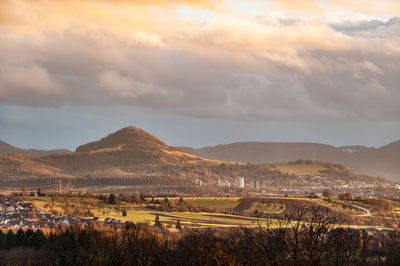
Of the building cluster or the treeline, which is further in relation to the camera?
the building cluster

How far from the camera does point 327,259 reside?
43.1 meters

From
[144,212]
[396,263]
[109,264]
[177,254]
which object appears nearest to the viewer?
[109,264]

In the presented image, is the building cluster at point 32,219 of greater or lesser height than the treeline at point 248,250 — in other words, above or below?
below

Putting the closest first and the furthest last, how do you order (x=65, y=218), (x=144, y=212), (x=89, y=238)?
(x=89, y=238), (x=65, y=218), (x=144, y=212)

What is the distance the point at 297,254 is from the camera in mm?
44531

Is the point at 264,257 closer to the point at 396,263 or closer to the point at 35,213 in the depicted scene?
the point at 396,263

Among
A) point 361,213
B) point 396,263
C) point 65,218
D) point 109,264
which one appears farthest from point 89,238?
point 361,213

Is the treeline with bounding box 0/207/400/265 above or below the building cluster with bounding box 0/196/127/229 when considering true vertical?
above

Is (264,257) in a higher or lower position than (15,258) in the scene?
higher

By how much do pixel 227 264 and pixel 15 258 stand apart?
59.3 meters

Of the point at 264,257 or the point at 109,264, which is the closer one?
the point at 264,257

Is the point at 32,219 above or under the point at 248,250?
under

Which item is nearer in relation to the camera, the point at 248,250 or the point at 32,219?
the point at 248,250

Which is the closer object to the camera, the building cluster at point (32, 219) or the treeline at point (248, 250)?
the treeline at point (248, 250)
